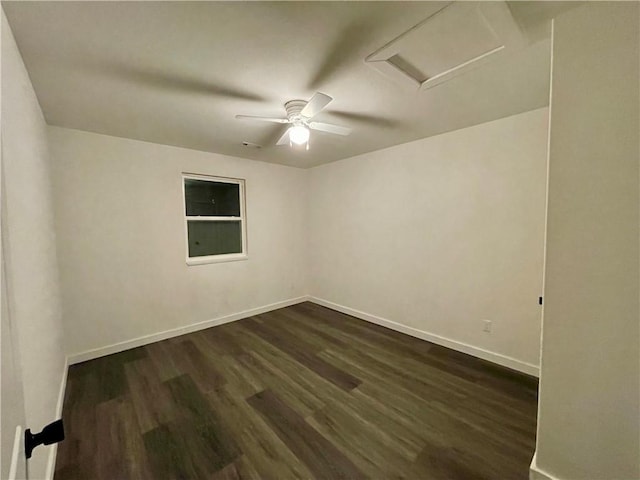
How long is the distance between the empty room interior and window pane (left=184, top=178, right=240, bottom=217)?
32 millimetres

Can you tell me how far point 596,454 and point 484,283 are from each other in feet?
5.32

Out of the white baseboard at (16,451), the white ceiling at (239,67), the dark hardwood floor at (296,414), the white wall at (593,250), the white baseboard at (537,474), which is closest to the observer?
the white baseboard at (16,451)

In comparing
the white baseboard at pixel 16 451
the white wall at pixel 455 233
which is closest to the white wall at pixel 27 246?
the white baseboard at pixel 16 451

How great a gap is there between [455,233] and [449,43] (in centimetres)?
192

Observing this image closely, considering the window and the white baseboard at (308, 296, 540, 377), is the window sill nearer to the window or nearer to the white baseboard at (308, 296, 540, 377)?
the window

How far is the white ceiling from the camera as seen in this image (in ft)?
3.98

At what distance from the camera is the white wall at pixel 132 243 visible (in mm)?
2621

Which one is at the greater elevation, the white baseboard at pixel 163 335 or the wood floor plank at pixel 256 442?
the white baseboard at pixel 163 335

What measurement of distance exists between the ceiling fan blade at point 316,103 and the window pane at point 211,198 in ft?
7.48

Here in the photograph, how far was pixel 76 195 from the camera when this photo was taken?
2623 mm

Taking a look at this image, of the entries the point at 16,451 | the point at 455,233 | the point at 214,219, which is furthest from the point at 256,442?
the point at 214,219

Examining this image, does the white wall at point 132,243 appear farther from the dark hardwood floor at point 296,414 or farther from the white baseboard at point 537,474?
the white baseboard at point 537,474

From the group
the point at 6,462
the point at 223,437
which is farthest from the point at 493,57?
the point at 223,437

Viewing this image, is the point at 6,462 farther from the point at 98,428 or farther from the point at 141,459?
the point at 98,428
